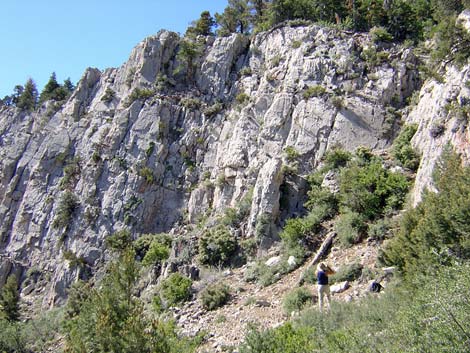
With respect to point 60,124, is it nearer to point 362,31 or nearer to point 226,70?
point 226,70

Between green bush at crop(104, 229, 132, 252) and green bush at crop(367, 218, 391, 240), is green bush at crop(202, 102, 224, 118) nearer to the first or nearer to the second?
green bush at crop(104, 229, 132, 252)

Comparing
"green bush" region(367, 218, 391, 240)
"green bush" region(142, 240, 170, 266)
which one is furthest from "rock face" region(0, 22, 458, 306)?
"green bush" region(367, 218, 391, 240)

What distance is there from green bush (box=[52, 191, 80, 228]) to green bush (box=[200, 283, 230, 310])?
13.5 m

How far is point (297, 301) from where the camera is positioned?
37.3 ft

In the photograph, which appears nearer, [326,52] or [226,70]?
[326,52]

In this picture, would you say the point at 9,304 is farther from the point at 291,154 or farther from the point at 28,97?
the point at 28,97

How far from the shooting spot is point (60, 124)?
29609 mm

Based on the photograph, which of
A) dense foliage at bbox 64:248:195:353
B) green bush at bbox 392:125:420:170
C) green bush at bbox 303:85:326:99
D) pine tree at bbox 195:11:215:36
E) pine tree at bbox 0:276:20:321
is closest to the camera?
dense foliage at bbox 64:248:195:353

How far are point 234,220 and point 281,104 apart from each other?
774cm

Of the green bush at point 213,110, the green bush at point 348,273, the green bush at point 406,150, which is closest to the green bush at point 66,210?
the green bush at point 213,110

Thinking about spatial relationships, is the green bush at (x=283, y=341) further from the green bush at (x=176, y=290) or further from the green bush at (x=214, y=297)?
the green bush at (x=176, y=290)

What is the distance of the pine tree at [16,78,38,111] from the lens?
111ft

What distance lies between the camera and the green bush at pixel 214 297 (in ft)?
43.9

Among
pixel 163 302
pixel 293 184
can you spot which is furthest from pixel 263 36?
pixel 163 302
